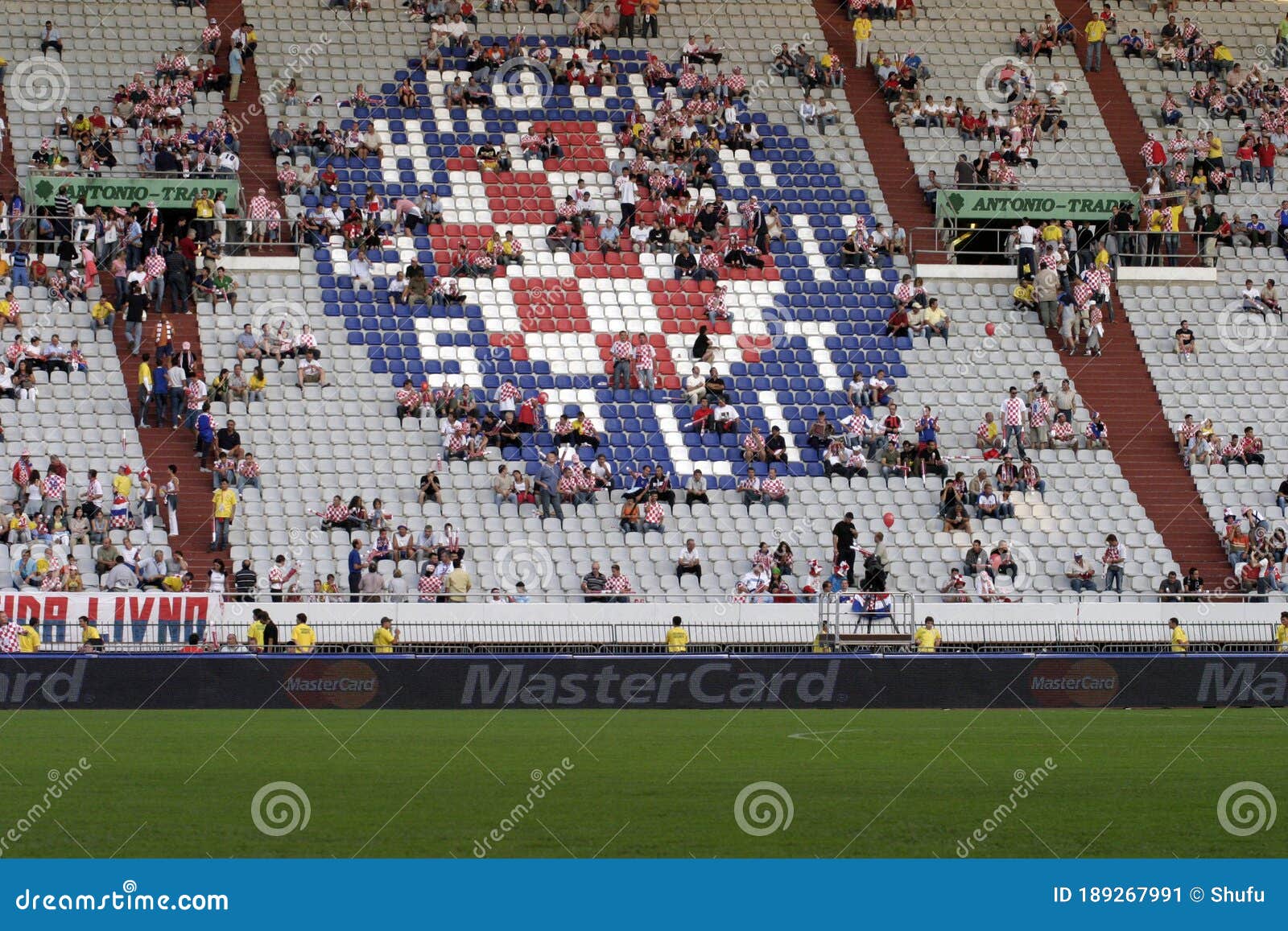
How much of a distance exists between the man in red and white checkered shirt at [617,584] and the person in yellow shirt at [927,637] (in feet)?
15.4

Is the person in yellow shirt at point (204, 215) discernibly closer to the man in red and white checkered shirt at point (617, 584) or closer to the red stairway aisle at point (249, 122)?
the red stairway aisle at point (249, 122)

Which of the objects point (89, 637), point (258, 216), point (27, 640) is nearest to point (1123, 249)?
point (258, 216)

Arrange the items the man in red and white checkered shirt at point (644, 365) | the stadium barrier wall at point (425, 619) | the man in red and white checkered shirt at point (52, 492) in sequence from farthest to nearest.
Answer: the man in red and white checkered shirt at point (644, 365) → the man in red and white checkered shirt at point (52, 492) → the stadium barrier wall at point (425, 619)

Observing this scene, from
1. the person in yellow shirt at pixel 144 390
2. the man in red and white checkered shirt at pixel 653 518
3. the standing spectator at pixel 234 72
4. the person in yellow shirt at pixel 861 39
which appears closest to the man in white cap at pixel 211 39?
Answer: the standing spectator at pixel 234 72

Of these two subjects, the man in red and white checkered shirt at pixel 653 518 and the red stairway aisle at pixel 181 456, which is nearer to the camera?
the red stairway aisle at pixel 181 456

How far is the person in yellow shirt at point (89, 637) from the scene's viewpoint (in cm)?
2596

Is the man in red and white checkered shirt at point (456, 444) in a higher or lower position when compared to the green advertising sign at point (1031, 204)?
lower

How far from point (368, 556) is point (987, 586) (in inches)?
398

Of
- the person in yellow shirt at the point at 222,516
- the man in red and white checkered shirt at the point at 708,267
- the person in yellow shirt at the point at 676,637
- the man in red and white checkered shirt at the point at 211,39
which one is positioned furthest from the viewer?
the man in red and white checkered shirt at the point at 211,39

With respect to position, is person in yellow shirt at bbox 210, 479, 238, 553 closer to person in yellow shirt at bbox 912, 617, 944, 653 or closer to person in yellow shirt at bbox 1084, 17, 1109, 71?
person in yellow shirt at bbox 912, 617, 944, 653

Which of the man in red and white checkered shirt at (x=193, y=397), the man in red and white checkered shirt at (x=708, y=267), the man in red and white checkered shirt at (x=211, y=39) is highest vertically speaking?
the man in red and white checkered shirt at (x=211, y=39)

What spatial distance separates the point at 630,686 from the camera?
25.9 metres

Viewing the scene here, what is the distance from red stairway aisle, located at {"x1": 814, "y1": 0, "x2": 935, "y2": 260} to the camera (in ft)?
142

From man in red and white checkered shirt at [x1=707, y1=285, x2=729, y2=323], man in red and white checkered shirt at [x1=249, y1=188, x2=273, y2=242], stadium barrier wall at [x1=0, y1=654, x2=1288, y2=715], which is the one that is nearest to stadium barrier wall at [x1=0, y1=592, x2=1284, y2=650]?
stadium barrier wall at [x1=0, y1=654, x2=1288, y2=715]
